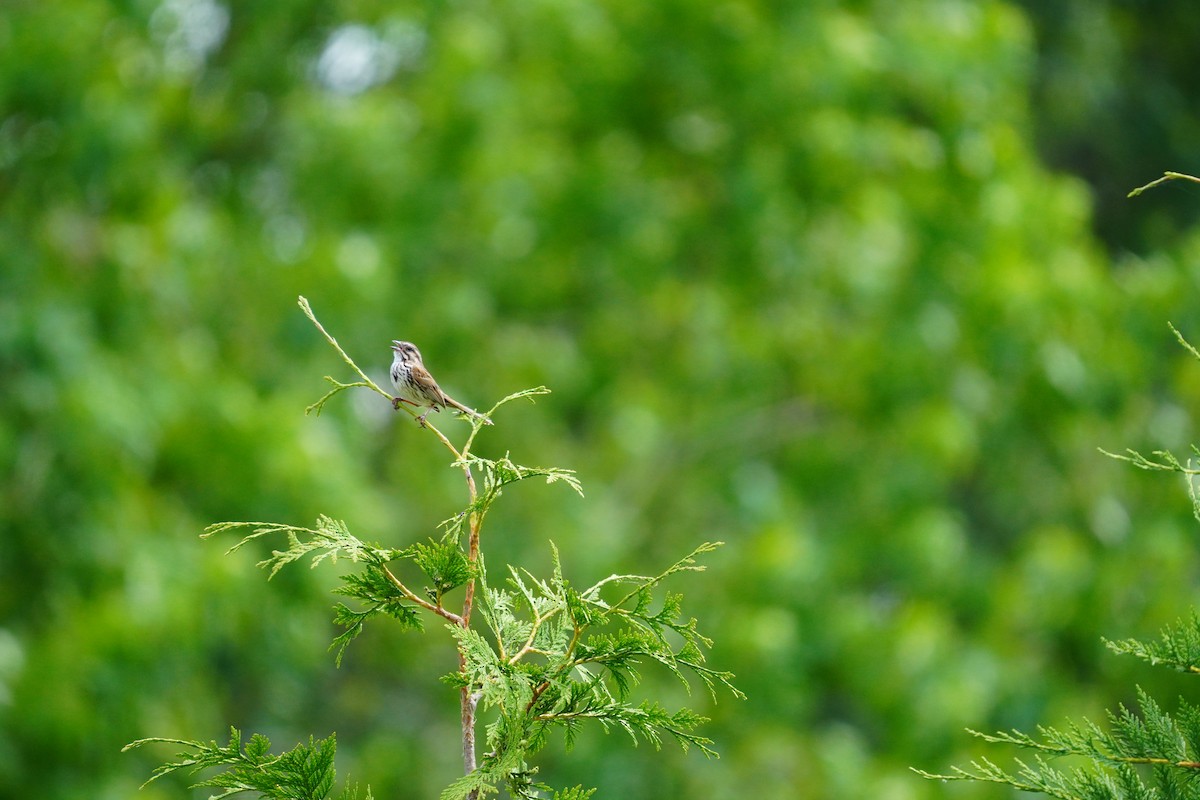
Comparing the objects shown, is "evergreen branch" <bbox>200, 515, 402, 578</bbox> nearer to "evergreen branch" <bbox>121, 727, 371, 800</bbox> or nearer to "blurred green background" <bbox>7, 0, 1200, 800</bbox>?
"evergreen branch" <bbox>121, 727, 371, 800</bbox>

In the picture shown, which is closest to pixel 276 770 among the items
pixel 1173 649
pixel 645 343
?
pixel 1173 649

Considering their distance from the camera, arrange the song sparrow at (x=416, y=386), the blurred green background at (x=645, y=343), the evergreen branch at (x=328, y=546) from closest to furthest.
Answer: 1. the evergreen branch at (x=328, y=546)
2. the song sparrow at (x=416, y=386)
3. the blurred green background at (x=645, y=343)

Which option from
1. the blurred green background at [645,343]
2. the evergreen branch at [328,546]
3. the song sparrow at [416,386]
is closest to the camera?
the evergreen branch at [328,546]

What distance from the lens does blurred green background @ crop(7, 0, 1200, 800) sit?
27.2 feet

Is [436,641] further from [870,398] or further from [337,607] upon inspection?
[337,607]

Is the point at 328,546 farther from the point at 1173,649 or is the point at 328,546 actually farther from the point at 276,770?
the point at 1173,649

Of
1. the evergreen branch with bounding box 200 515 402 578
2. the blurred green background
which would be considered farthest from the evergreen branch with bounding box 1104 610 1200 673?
the blurred green background

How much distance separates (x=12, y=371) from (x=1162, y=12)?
1301 cm

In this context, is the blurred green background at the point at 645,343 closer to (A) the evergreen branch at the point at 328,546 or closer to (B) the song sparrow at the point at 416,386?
(B) the song sparrow at the point at 416,386

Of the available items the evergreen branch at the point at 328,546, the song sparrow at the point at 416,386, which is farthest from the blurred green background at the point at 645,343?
the evergreen branch at the point at 328,546

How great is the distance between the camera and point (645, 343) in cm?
1185

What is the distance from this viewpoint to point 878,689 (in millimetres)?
9586

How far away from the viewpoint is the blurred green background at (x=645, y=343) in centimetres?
828

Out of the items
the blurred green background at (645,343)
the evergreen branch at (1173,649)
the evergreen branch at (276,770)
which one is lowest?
the blurred green background at (645,343)
